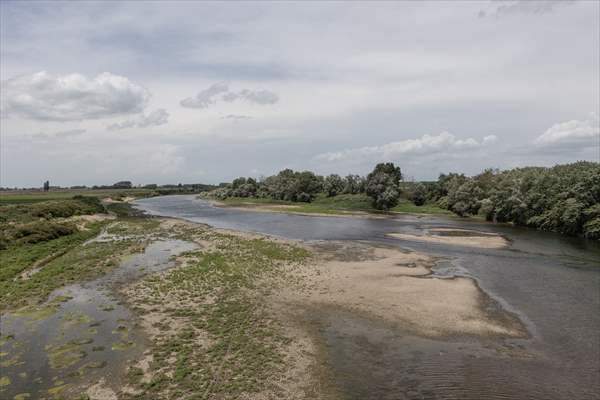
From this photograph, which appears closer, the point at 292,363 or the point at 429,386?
Answer: the point at 429,386

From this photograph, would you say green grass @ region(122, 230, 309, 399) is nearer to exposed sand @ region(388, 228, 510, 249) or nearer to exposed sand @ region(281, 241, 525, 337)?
exposed sand @ region(281, 241, 525, 337)

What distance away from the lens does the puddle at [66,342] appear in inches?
619

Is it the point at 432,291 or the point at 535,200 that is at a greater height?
the point at 535,200

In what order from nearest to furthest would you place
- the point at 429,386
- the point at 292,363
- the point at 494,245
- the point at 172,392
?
the point at 172,392
the point at 429,386
the point at 292,363
the point at 494,245

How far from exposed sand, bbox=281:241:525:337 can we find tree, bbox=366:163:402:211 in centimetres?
7113

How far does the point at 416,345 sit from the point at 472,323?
5402 millimetres

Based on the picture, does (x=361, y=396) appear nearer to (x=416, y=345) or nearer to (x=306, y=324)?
(x=416, y=345)

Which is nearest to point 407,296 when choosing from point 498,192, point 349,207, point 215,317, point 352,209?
point 215,317

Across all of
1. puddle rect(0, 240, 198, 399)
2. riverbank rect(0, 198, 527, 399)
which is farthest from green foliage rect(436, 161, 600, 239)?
puddle rect(0, 240, 198, 399)

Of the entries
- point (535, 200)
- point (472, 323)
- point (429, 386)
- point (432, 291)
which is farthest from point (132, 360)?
point (535, 200)

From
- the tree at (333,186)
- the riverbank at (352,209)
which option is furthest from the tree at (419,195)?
the tree at (333,186)

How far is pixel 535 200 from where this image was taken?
70.8 meters

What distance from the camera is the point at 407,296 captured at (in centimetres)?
2739

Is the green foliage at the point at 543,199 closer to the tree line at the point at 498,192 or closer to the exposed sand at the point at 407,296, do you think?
the tree line at the point at 498,192
